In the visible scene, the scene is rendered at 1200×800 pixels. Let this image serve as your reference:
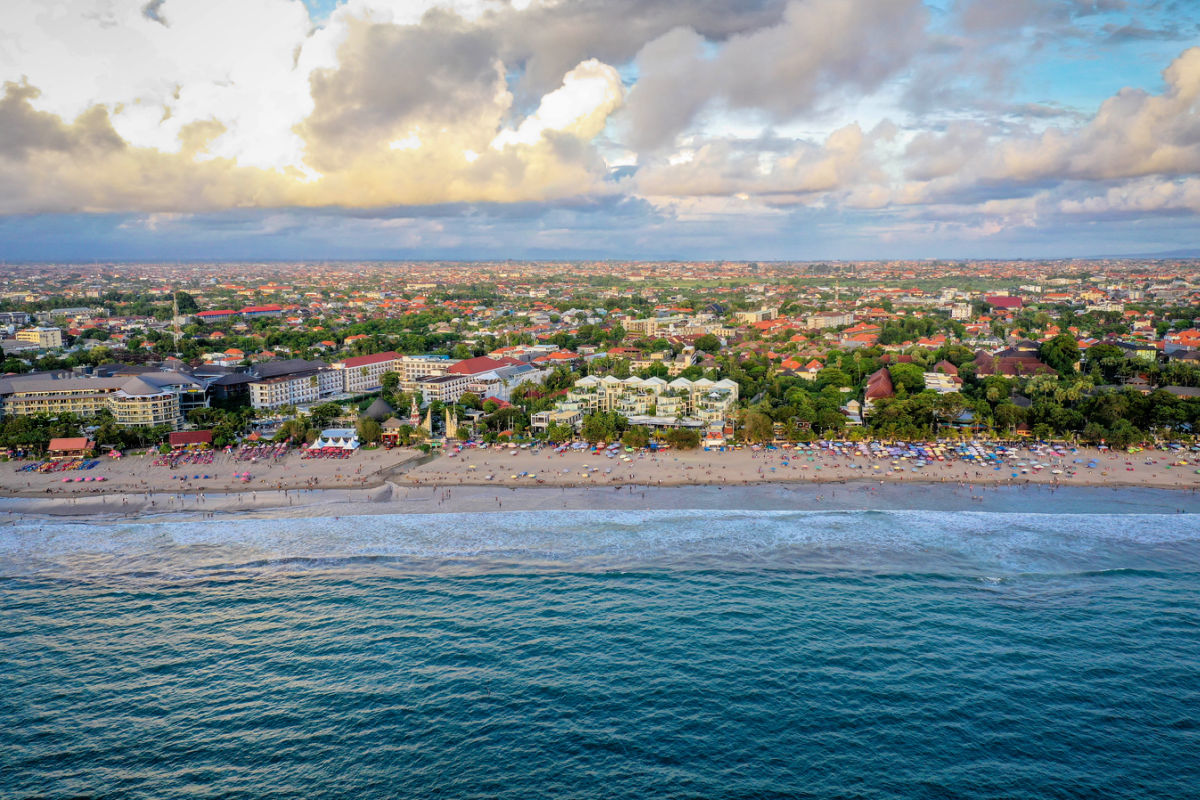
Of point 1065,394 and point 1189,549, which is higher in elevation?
point 1065,394

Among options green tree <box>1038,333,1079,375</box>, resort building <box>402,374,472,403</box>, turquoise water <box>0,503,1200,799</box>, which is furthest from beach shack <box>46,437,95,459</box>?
green tree <box>1038,333,1079,375</box>

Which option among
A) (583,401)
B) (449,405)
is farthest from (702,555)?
(449,405)

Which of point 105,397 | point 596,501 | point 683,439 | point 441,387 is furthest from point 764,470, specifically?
point 105,397

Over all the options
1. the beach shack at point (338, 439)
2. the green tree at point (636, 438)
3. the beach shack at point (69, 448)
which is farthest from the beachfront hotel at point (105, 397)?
the green tree at point (636, 438)

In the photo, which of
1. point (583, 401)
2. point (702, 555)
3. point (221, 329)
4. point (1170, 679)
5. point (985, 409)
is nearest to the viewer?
point (1170, 679)

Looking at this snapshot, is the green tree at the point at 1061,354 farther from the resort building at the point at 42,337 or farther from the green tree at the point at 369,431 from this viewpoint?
the resort building at the point at 42,337

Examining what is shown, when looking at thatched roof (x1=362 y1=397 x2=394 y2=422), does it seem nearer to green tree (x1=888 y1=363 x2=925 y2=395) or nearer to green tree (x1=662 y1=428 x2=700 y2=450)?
green tree (x1=662 y1=428 x2=700 y2=450)

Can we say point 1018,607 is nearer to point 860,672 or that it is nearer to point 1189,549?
point 860,672
